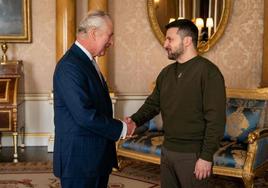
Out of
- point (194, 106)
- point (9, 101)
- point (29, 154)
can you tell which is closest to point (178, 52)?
point (194, 106)

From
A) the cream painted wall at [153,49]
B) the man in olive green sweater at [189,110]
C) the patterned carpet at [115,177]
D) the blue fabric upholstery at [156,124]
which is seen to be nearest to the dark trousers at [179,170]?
the man in olive green sweater at [189,110]

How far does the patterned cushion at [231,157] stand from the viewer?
11.5 ft

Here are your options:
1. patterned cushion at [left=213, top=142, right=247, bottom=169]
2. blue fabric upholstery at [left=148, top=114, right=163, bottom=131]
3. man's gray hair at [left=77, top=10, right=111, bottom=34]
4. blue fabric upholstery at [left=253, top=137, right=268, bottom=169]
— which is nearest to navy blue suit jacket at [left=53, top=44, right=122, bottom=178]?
man's gray hair at [left=77, top=10, right=111, bottom=34]

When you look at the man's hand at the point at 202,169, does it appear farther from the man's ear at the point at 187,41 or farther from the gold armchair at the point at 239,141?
the gold armchair at the point at 239,141

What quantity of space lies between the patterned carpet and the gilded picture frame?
164 centimetres

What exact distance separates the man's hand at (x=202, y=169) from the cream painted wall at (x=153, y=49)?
11.0 ft

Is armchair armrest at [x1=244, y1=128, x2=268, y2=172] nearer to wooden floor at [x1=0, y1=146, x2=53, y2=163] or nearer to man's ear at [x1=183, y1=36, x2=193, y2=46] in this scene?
man's ear at [x1=183, y1=36, x2=193, y2=46]

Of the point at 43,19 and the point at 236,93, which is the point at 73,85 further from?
the point at 43,19

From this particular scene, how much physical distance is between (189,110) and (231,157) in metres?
1.50

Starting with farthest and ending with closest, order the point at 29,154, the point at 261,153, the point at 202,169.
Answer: the point at 29,154 → the point at 261,153 → the point at 202,169

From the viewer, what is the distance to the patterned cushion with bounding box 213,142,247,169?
3506 millimetres

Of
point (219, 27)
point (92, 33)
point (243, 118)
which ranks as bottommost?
point (243, 118)

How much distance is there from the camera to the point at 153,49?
544 centimetres

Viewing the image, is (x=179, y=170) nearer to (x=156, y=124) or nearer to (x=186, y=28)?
(x=186, y=28)
